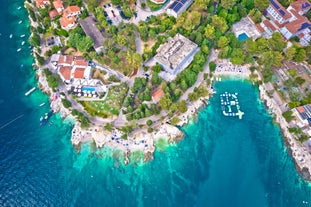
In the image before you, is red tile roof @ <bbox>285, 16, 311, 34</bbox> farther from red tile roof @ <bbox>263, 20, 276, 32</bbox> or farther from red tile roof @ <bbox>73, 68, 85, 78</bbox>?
red tile roof @ <bbox>73, 68, 85, 78</bbox>

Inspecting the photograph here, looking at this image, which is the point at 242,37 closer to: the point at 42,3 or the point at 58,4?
the point at 58,4

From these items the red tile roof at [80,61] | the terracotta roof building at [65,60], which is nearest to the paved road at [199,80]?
the red tile roof at [80,61]

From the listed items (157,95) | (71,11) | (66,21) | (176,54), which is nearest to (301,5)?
(176,54)

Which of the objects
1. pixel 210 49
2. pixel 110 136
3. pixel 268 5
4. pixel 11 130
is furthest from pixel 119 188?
pixel 268 5

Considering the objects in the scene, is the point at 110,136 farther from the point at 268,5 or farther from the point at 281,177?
the point at 268,5

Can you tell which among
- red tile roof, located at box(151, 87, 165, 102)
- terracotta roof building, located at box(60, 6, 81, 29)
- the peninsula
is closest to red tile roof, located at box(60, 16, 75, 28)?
terracotta roof building, located at box(60, 6, 81, 29)

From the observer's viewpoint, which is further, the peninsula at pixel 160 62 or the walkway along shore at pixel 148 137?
the peninsula at pixel 160 62

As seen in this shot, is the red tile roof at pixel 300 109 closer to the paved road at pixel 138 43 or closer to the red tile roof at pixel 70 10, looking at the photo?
the paved road at pixel 138 43
